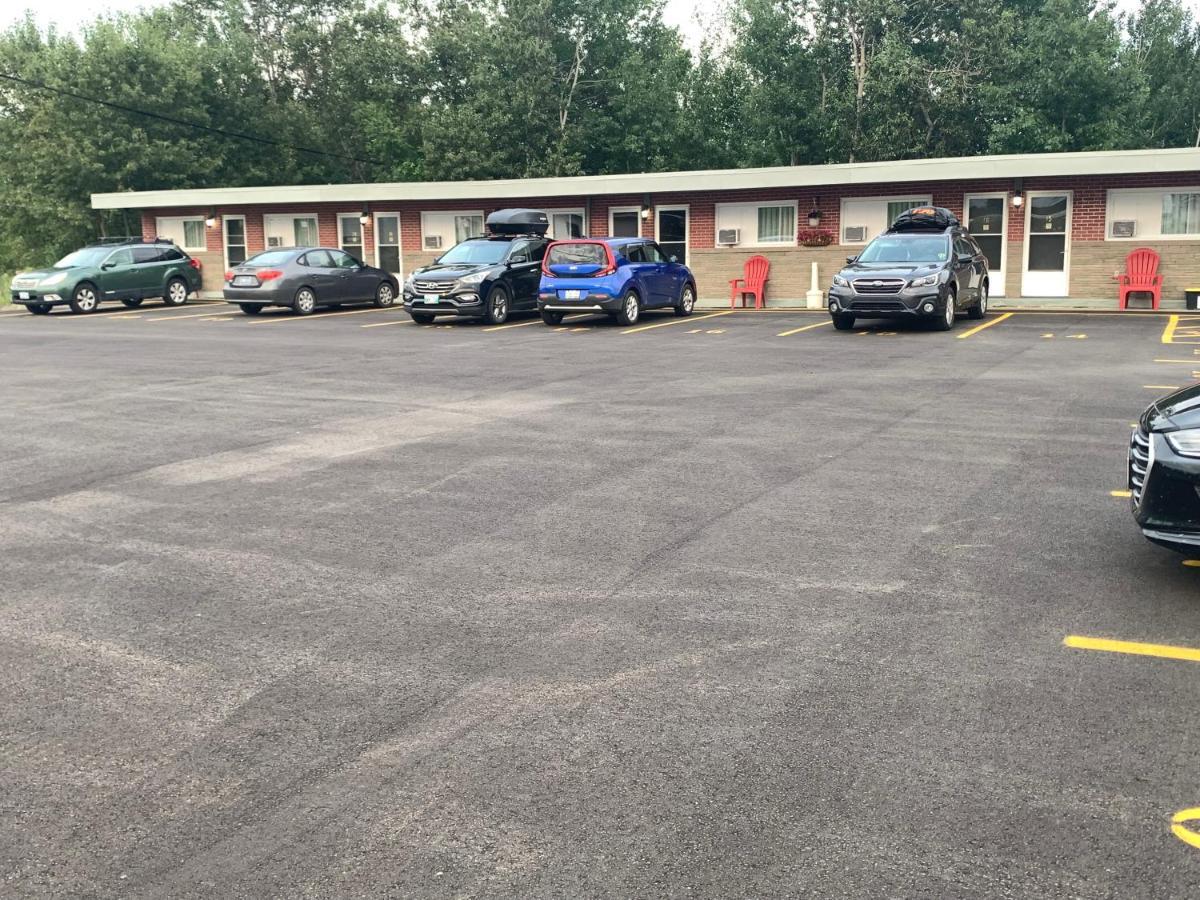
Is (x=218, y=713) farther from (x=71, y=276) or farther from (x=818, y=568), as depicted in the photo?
(x=71, y=276)

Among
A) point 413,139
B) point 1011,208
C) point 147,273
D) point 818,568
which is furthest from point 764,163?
point 818,568

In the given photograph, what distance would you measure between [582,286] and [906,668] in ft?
57.2

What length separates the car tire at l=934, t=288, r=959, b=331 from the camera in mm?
19578

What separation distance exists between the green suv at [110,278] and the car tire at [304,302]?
5.34 meters

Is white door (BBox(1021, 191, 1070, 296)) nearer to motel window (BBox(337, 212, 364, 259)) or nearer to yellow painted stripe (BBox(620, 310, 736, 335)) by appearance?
yellow painted stripe (BBox(620, 310, 736, 335))

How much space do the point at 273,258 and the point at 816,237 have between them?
476 inches

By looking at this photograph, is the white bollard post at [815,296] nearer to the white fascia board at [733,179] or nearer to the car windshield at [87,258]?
the white fascia board at [733,179]

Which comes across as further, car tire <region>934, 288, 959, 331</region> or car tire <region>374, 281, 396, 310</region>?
car tire <region>374, 281, 396, 310</region>

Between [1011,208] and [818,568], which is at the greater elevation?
[1011,208]

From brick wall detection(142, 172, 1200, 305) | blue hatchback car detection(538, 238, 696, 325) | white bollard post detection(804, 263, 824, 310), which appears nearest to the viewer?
blue hatchback car detection(538, 238, 696, 325)

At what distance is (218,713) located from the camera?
429 centimetres

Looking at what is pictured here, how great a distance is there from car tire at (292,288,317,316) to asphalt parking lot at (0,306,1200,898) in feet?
50.8

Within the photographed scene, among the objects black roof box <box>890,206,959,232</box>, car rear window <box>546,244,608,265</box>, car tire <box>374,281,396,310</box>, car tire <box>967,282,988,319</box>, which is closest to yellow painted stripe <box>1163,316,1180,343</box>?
car tire <box>967,282,988,319</box>

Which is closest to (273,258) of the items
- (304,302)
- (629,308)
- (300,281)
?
(300,281)
